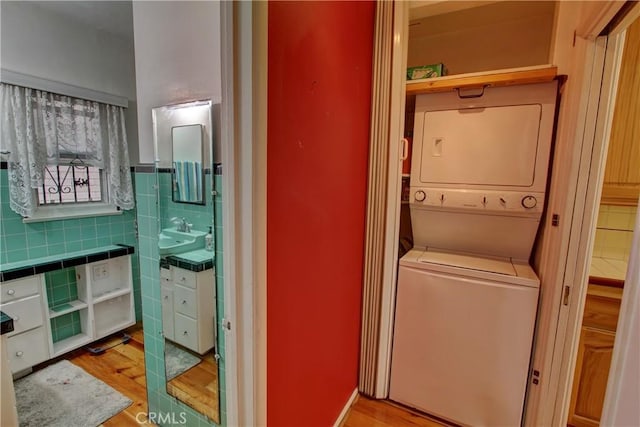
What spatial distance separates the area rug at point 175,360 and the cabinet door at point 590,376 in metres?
1.97

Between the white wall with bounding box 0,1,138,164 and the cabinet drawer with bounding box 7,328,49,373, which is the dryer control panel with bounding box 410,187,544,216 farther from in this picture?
the cabinet drawer with bounding box 7,328,49,373

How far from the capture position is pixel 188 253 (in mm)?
1373

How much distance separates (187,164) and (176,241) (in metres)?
0.38

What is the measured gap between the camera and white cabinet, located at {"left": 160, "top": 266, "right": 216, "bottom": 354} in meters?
1.33

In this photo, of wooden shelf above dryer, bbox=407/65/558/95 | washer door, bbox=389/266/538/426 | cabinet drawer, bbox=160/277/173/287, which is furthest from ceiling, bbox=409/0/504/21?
cabinet drawer, bbox=160/277/173/287

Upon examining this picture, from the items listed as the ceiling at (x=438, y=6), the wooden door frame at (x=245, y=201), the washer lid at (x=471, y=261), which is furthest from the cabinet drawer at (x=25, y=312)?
the ceiling at (x=438, y=6)

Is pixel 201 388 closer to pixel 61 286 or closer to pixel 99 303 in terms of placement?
pixel 99 303

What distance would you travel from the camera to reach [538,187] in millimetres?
1507

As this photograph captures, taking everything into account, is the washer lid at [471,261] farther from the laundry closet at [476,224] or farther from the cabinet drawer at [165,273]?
the cabinet drawer at [165,273]

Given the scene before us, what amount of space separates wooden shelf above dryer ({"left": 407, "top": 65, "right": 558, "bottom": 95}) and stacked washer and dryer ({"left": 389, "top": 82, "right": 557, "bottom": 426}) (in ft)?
0.21

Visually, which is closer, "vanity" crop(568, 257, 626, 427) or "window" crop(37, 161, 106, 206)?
"vanity" crop(568, 257, 626, 427)

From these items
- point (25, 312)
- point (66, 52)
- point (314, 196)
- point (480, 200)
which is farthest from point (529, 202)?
point (66, 52)

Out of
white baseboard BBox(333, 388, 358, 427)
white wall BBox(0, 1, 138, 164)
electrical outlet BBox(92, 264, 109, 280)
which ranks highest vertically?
white wall BBox(0, 1, 138, 164)

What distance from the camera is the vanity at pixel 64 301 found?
6.33ft
